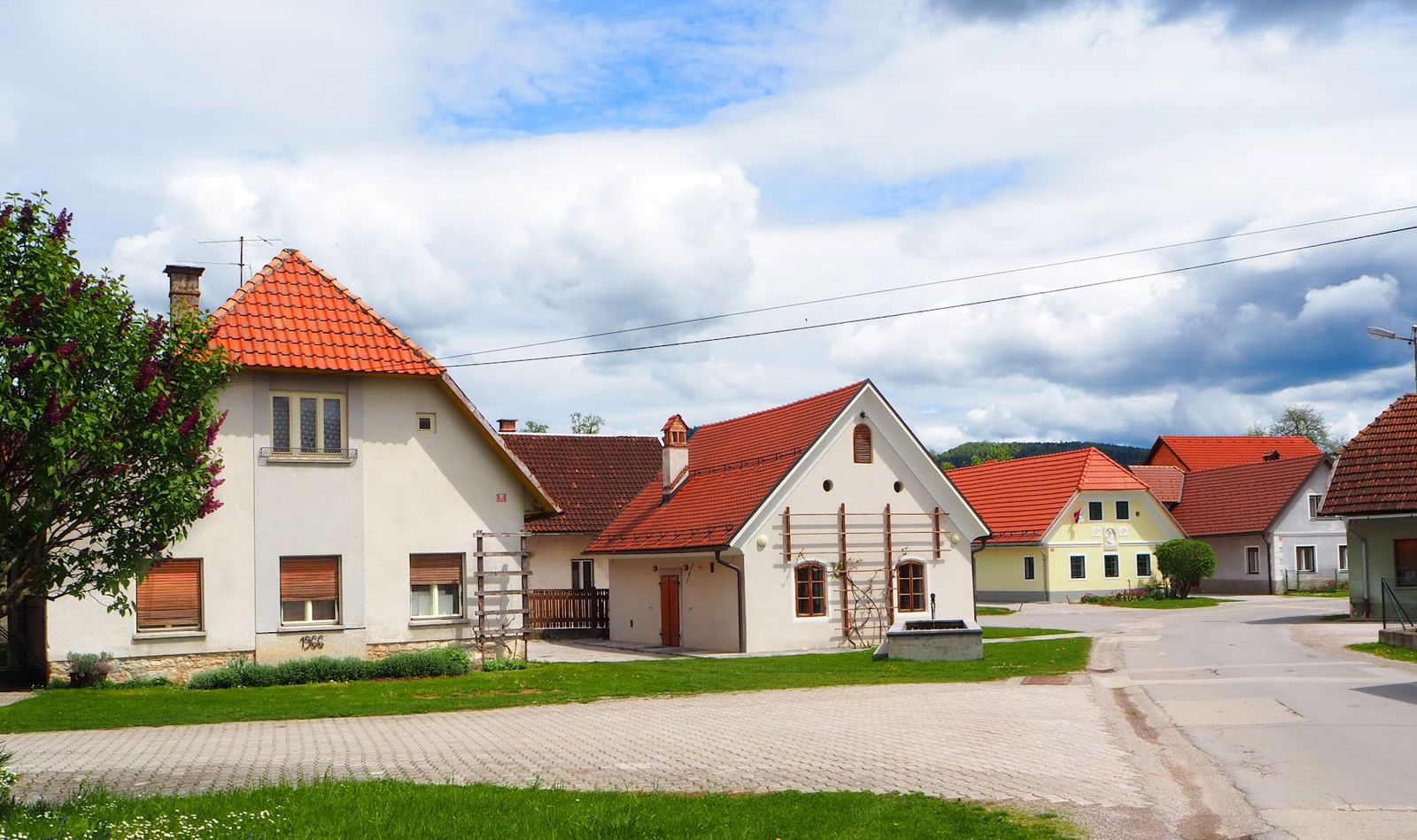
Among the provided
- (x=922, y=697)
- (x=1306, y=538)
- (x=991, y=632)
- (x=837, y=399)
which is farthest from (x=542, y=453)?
(x=1306, y=538)

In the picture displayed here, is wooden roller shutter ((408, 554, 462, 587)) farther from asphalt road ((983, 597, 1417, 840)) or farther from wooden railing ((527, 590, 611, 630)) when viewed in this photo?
asphalt road ((983, 597, 1417, 840))

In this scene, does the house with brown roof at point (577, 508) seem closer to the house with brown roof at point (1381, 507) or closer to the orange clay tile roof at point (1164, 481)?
the house with brown roof at point (1381, 507)

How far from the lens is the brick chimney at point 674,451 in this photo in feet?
119

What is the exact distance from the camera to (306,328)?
2430cm

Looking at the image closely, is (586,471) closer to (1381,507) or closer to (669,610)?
(669,610)

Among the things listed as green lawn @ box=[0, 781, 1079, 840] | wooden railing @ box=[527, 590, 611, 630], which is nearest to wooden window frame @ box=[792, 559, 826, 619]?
wooden railing @ box=[527, 590, 611, 630]

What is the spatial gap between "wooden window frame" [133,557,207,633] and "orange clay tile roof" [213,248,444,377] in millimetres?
3884

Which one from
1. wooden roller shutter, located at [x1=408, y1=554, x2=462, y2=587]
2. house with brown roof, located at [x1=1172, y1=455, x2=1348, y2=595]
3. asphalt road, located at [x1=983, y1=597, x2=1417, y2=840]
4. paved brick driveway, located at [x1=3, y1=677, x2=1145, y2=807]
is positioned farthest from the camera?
house with brown roof, located at [x1=1172, y1=455, x2=1348, y2=595]

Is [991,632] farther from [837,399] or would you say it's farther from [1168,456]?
[1168,456]

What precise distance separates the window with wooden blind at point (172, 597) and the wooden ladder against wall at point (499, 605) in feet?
17.4

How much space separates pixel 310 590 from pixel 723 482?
12.7 m

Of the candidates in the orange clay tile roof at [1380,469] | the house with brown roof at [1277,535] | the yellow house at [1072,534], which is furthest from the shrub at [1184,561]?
the orange clay tile roof at [1380,469]

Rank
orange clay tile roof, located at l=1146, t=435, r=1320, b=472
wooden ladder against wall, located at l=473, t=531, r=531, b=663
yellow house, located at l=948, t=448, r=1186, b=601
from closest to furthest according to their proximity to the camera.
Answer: wooden ladder against wall, located at l=473, t=531, r=531, b=663 → yellow house, located at l=948, t=448, r=1186, b=601 → orange clay tile roof, located at l=1146, t=435, r=1320, b=472

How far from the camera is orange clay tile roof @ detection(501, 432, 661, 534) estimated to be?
38781 millimetres
